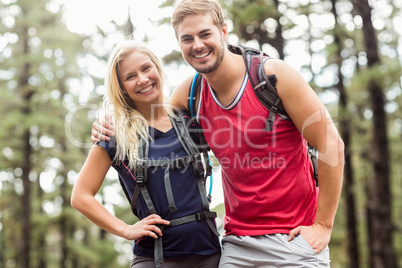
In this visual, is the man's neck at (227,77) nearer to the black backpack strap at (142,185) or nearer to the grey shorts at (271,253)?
the black backpack strap at (142,185)

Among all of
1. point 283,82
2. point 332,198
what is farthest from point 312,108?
point 332,198

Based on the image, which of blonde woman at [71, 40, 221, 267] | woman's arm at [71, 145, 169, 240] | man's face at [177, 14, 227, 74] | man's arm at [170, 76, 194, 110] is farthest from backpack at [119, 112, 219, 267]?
man's face at [177, 14, 227, 74]

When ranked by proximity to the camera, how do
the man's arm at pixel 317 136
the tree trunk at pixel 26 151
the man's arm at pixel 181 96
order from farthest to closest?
the tree trunk at pixel 26 151
the man's arm at pixel 181 96
the man's arm at pixel 317 136

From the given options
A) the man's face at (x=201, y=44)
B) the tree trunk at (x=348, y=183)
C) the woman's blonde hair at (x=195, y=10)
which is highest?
the woman's blonde hair at (x=195, y=10)

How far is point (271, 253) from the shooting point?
2.71 meters

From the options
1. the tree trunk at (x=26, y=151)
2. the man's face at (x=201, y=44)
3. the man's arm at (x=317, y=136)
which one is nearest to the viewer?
the man's arm at (x=317, y=136)

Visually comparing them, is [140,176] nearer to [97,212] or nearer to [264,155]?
[97,212]

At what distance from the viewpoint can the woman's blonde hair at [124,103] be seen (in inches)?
113

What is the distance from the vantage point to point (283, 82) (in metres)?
2.67

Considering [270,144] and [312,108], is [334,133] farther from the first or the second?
[270,144]

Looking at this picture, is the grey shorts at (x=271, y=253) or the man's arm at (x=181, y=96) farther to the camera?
the man's arm at (x=181, y=96)

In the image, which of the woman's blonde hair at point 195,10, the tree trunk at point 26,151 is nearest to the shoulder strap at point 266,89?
the woman's blonde hair at point 195,10

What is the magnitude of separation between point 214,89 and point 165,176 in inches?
28.5

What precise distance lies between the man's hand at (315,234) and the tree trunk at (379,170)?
7.29 meters
